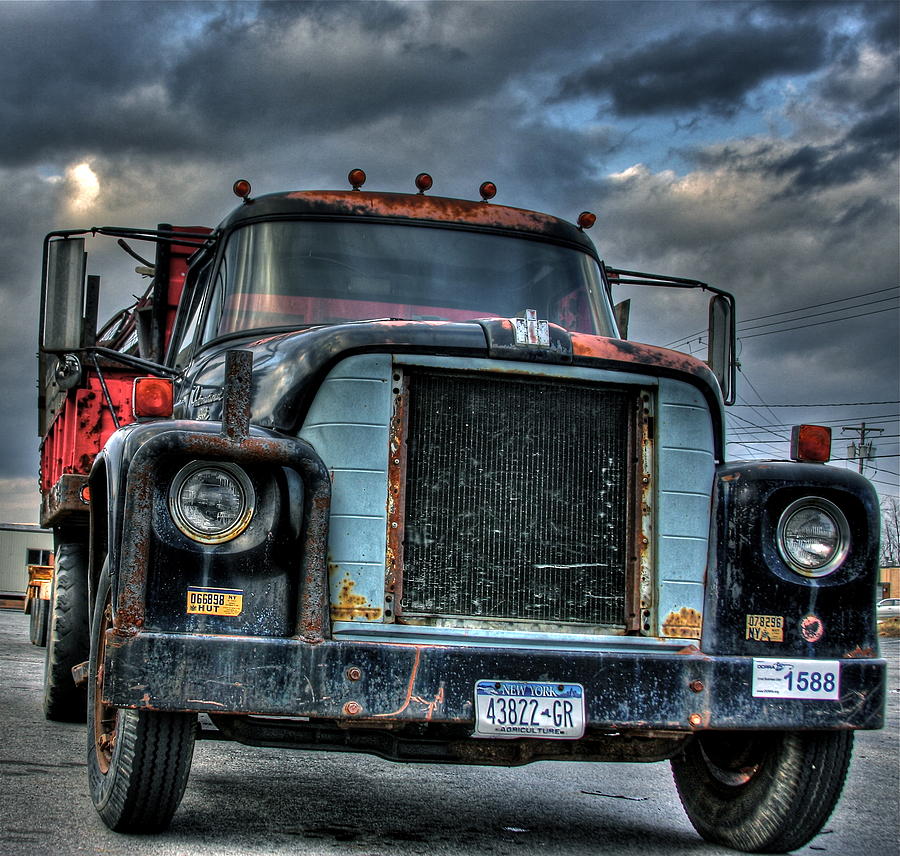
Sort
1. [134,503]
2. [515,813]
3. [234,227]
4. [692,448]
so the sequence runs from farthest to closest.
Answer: [234,227] < [515,813] < [692,448] < [134,503]

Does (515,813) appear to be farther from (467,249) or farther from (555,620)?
(467,249)

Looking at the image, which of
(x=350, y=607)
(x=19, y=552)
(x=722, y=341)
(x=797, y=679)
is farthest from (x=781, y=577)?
(x=19, y=552)

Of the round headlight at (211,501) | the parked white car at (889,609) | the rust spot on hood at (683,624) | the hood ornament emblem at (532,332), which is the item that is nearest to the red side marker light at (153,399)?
the round headlight at (211,501)

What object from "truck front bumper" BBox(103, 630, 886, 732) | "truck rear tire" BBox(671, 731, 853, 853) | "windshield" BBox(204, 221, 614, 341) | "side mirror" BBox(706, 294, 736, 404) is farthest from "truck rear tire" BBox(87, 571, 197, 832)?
"side mirror" BBox(706, 294, 736, 404)

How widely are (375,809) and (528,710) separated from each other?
143 centimetres

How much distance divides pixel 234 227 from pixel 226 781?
8.56ft

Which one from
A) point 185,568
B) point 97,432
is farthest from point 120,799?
point 97,432

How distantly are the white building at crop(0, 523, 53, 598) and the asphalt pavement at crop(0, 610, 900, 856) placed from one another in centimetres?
4714

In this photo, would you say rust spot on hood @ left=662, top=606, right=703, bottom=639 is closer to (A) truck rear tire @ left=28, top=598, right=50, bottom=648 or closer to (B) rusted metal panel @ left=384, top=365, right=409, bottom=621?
(B) rusted metal panel @ left=384, top=365, right=409, bottom=621

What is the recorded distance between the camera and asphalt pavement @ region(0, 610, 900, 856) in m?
4.66

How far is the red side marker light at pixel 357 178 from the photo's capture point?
671cm

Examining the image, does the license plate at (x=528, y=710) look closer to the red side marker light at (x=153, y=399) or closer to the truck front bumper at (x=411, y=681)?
the truck front bumper at (x=411, y=681)

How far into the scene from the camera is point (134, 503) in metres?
4.25

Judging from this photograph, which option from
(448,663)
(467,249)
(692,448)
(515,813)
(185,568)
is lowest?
(515,813)
